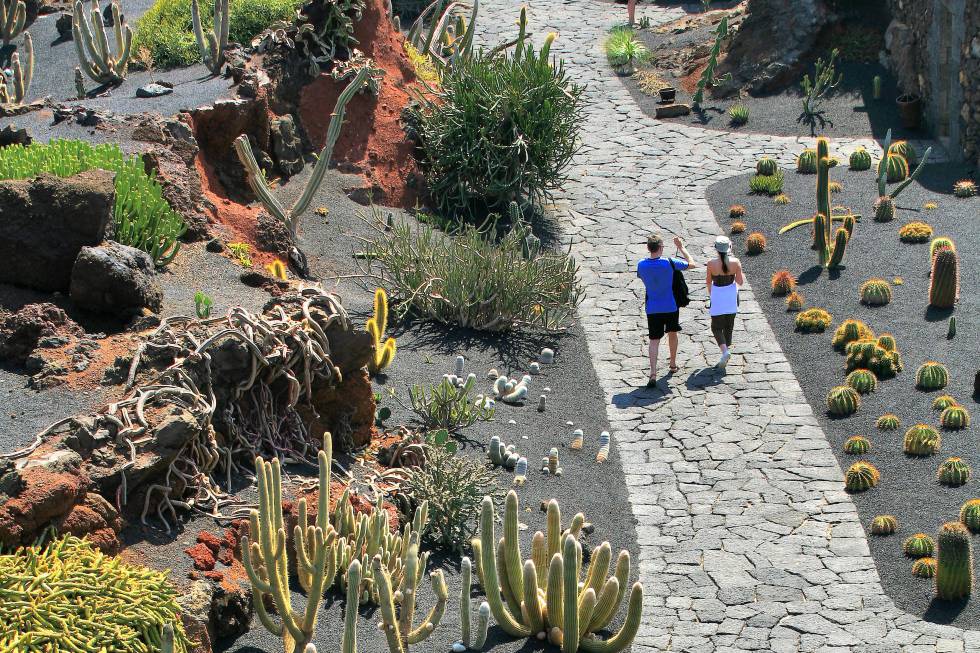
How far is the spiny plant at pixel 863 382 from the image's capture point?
451 inches

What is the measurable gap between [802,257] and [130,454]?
29.8 ft

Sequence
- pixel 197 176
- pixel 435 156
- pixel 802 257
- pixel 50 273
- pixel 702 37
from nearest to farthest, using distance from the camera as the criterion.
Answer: pixel 50 273 < pixel 197 176 < pixel 802 257 < pixel 435 156 < pixel 702 37

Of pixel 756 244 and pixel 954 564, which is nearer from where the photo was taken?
pixel 954 564

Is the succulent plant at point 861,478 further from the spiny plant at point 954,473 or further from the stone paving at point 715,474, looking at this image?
the spiny plant at point 954,473

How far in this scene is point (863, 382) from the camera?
11469 mm

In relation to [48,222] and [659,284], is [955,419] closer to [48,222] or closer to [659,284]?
[659,284]

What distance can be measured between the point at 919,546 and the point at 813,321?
13.2ft

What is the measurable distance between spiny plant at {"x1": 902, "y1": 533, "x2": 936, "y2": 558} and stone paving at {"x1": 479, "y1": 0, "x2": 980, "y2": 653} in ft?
0.91

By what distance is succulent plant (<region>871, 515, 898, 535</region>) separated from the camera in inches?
373

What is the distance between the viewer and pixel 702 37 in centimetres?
2197

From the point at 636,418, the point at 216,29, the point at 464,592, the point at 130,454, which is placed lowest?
the point at 636,418

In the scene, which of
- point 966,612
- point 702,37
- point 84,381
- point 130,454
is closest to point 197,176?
point 84,381

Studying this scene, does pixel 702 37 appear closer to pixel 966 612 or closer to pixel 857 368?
pixel 857 368

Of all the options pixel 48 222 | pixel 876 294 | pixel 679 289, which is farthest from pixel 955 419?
pixel 48 222
